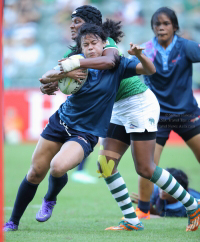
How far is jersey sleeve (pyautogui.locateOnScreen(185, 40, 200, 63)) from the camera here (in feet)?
15.4

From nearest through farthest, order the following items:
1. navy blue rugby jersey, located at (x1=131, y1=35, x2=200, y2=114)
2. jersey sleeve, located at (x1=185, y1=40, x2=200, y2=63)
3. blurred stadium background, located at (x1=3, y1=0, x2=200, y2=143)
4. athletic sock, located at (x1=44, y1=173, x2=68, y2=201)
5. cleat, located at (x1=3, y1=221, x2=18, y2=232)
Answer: athletic sock, located at (x1=44, y1=173, x2=68, y2=201) → cleat, located at (x1=3, y1=221, x2=18, y2=232) → jersey sleeve, located at (x1=185, y1=40, x2=200, y2=63) → navy blue rugby jersey, located at (x1=131, y1=35, x2=200, y2=114) → blurred stadium background, located at (x1=3, y1=0, x2=200, y2=143)

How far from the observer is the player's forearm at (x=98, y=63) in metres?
3.56

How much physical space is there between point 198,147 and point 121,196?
45.1 inches

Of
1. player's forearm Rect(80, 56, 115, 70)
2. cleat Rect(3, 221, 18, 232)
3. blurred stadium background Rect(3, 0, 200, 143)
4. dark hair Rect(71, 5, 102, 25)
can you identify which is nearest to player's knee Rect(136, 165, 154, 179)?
player's forearm Rect(80, 56, 115, 70)

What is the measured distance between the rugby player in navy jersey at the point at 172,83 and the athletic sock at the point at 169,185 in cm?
81

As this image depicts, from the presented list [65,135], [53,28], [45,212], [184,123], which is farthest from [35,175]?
[53,28]

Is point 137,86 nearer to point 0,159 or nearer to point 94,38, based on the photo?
point 94,38

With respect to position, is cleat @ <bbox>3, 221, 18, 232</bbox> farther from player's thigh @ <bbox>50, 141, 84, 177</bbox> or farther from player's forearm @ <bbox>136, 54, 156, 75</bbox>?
player's forearm @ <bbox>136, 54, 156, 75</bbox>

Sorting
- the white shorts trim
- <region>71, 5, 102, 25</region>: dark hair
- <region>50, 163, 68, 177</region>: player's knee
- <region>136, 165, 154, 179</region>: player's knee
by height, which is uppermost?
<region>71, 5, 102, 25</region>: dark hair

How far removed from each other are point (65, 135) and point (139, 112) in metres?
0.79

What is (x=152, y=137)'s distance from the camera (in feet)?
13.4

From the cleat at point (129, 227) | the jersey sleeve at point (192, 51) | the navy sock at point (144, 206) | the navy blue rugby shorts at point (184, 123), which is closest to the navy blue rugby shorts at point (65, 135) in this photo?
the cleat at point (129, 227)

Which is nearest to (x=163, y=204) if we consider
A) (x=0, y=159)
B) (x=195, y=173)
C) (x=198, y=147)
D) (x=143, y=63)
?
(x=198, y=147)

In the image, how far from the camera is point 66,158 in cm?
349
